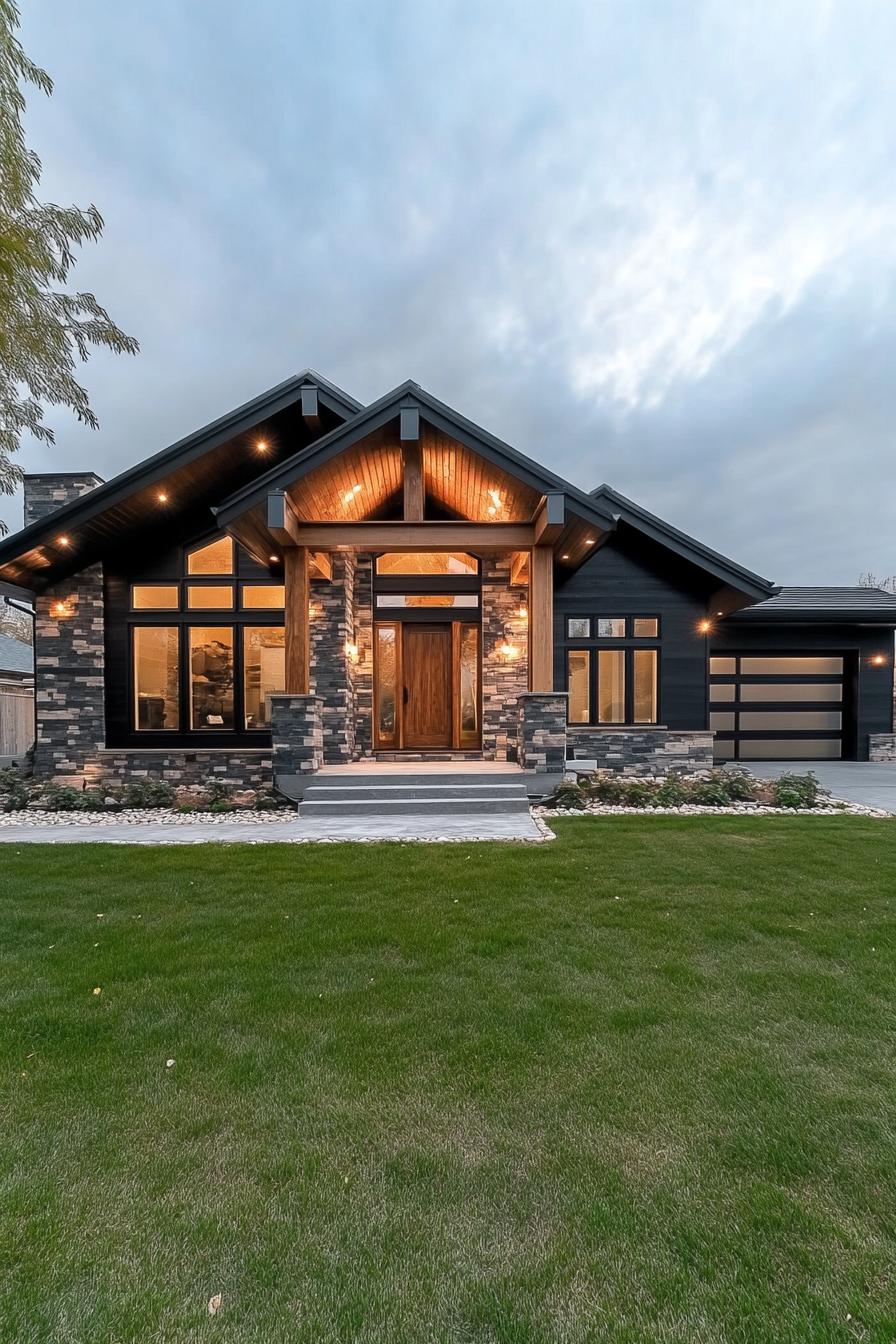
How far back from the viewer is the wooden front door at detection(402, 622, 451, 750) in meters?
10.2

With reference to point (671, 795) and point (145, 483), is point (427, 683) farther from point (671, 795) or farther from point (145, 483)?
point (145, 483)

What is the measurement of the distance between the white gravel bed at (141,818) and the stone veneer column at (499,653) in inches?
144

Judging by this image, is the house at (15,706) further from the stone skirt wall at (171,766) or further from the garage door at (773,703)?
the garage door at (773,703)

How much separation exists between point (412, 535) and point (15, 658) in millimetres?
14960

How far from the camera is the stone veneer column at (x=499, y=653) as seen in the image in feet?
32.3

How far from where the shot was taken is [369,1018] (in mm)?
2691

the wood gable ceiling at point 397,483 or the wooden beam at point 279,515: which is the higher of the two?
the wood gable ceiling at point 397,483

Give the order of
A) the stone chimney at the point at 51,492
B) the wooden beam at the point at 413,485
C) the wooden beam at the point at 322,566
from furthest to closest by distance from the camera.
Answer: the stone chimney at the point at 51,492 < the wooden beam at the point at 322,566 < the wooden beam at the point at 413,485

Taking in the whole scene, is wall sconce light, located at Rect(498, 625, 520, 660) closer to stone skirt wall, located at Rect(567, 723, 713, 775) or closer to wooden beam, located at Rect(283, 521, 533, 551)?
stone skirt wall, located at Rect(567, 723, 713, 775)

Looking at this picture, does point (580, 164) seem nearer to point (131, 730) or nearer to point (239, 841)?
point (131, 730)

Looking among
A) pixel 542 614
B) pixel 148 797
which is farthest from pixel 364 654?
pixel 148 797

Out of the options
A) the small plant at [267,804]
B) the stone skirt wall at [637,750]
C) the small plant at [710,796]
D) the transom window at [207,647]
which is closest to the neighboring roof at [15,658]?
the transom window at [207,647]

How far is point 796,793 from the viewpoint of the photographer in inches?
301

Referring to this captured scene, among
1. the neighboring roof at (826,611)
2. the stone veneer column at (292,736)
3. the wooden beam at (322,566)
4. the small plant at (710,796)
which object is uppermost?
the wooden beam at (322,566)
